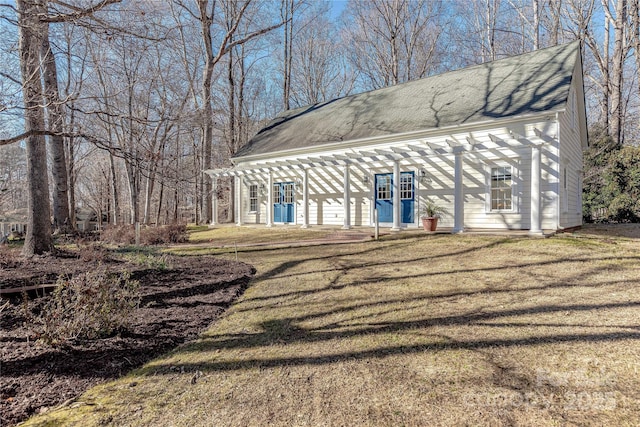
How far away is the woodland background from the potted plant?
639 centimetres

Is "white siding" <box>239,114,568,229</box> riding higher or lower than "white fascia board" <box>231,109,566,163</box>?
lower

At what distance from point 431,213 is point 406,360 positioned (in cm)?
817

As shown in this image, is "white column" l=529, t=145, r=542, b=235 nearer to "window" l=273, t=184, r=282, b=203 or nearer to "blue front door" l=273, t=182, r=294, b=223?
"blue front door" l=273, t=182, r=294, b=223

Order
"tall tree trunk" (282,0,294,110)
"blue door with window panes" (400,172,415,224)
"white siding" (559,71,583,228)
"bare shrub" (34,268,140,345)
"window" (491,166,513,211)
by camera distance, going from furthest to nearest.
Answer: "tall tree trunk" (282,0,294,110)
"blue door with window panes" (400,172,415,224)
"window" (491,166,513,211)
"white siding" (559,71,583,228)
"bare shrub" (34,268,140,345)

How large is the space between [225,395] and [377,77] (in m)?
26.6

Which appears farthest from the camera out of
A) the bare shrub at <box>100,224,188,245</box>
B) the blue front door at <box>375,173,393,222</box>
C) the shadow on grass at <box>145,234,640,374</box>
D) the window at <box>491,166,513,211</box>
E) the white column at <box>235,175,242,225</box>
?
the white column at <box>235,175,242,225</box>

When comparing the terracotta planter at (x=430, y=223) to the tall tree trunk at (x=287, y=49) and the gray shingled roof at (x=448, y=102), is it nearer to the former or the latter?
the gray shingled roof at (x=448, y=102)

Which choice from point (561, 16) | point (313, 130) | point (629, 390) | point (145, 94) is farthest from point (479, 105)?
point (561, 16)

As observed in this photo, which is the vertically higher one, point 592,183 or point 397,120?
point 397,120

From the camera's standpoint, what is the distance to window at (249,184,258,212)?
1722 centimetres

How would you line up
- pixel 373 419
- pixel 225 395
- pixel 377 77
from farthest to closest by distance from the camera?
pixel 377 77, pixel 225 395, pixel 373 419

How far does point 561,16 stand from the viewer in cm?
1902

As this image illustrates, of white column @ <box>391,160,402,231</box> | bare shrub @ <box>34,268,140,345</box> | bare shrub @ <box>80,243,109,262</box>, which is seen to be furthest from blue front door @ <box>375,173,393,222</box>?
bare shrub @ <box>34,268,140,345</box>

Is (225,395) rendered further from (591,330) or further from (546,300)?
(546,300)
